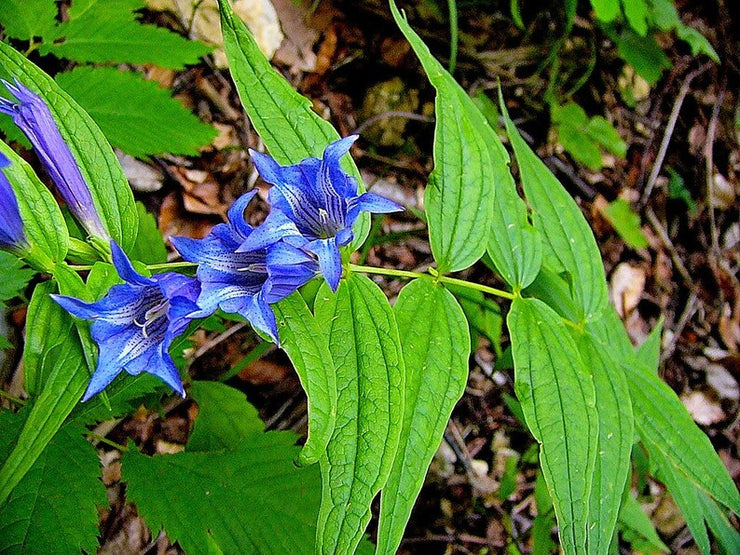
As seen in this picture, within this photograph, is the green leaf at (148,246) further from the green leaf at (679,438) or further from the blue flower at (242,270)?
the green leaf at (679,438)

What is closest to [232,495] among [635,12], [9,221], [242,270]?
[242,270]

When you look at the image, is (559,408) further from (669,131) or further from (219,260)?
(669,131)

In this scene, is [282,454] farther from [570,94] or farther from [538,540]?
Answer: [570,94]

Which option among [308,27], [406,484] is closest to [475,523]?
[406,484]

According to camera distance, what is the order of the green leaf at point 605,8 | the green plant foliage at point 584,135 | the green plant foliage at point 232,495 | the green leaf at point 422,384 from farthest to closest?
the green plant foliage at point 584,135 → the green leaf at point 605,8 → the green plant foliage at point 232,495 → the green leaf at point 422,384

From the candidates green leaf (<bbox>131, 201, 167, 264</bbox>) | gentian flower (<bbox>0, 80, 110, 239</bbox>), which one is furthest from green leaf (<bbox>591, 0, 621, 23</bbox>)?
gentian flower (<bbox>0, 80, 110, 239</bbox>)

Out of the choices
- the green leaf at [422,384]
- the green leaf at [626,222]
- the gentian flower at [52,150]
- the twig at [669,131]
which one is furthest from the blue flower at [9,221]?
the twig at [669,131]

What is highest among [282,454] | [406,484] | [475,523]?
[406,484]
